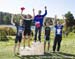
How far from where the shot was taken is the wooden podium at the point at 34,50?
15328mm

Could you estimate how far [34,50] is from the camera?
1555 centimetres

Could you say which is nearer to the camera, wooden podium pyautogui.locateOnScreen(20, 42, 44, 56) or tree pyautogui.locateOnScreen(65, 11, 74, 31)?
wooden podium pyautogui.locateOnScreen(20, 42, 44, 56)

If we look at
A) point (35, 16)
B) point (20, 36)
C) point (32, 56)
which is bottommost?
point (32, 56)

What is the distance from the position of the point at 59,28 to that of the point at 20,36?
2.26 m

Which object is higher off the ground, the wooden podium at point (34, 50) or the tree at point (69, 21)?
the tree at point (69, 21)

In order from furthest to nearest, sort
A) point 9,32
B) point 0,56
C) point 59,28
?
point 9,32
point 59,28
point 0,56

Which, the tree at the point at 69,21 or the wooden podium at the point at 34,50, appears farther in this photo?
the tree at the point at 69,21

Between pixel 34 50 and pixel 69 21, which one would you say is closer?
pixel 34 50

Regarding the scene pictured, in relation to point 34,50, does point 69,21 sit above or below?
above

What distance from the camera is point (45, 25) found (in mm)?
16250

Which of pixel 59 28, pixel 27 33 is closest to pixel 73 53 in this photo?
pixel 59 28

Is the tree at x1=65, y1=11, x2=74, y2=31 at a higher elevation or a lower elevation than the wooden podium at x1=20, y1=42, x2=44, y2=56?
higher

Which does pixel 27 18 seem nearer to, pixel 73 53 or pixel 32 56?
pixel 32 56

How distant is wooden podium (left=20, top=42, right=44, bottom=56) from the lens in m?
15.3
